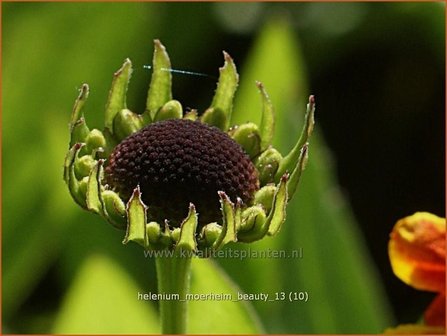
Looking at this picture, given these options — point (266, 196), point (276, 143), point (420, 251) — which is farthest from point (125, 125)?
point (276, 143)

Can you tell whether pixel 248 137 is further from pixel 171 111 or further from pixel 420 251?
pixel 420 251

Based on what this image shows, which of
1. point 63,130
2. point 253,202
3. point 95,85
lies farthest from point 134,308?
point 253,202

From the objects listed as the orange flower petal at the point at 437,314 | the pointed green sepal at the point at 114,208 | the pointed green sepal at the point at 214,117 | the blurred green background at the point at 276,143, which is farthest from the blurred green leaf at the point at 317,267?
the pointed green sepal at the point at 114,208

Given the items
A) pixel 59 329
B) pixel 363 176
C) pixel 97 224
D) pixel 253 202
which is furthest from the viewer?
pixel 363 176

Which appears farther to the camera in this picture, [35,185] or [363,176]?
[363,176]

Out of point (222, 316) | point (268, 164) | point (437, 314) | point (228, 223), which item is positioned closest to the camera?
point (228, 223)

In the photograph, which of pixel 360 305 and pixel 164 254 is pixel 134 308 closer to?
pixel 360 305

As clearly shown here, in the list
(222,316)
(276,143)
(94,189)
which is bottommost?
(222,316)
